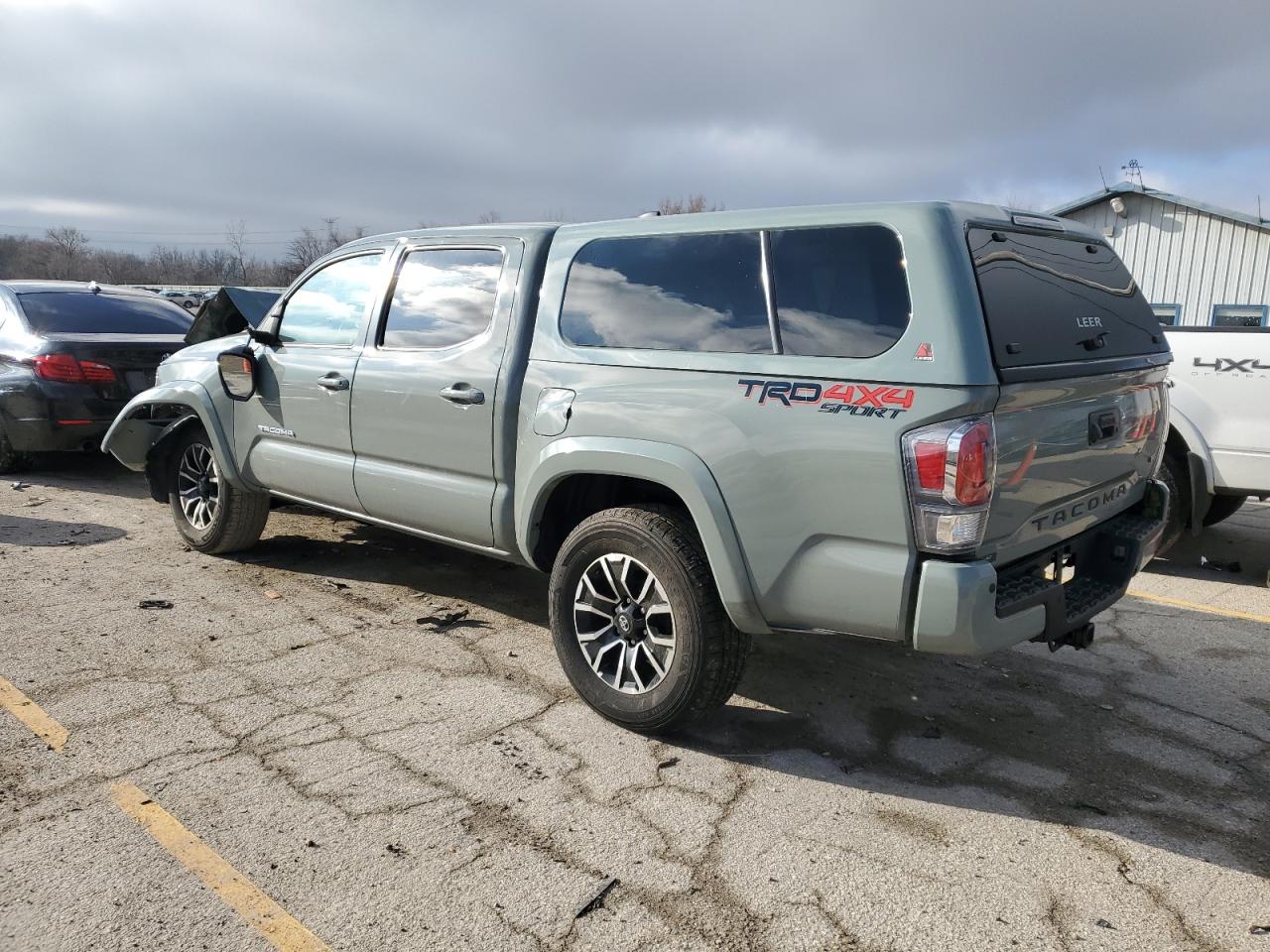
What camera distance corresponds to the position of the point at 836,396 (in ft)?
10.1

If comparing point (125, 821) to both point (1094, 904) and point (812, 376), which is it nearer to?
point (812, 376)

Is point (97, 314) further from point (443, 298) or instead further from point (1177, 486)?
point (1177, 486)

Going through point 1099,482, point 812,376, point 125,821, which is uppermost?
point 812,376

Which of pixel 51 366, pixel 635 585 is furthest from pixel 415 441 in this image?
pixel 51 366

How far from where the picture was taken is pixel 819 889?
2770mm

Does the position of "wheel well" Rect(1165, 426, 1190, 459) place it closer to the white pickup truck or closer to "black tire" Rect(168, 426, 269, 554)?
the white pickup truck

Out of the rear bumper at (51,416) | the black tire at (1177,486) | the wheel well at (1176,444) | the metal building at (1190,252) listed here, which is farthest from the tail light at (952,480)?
the metal building at (1190,252)

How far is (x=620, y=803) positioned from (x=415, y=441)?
207 centimetres

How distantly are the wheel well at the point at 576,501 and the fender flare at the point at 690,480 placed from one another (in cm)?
18

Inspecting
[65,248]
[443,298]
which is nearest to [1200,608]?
[443,298]

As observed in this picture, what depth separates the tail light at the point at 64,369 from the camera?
7.86 metres

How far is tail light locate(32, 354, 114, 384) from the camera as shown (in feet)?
25.8

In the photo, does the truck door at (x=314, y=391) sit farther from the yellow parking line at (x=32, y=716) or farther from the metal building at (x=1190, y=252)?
the metal building at (x=1190, y=252)

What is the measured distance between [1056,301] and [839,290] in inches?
33.0
